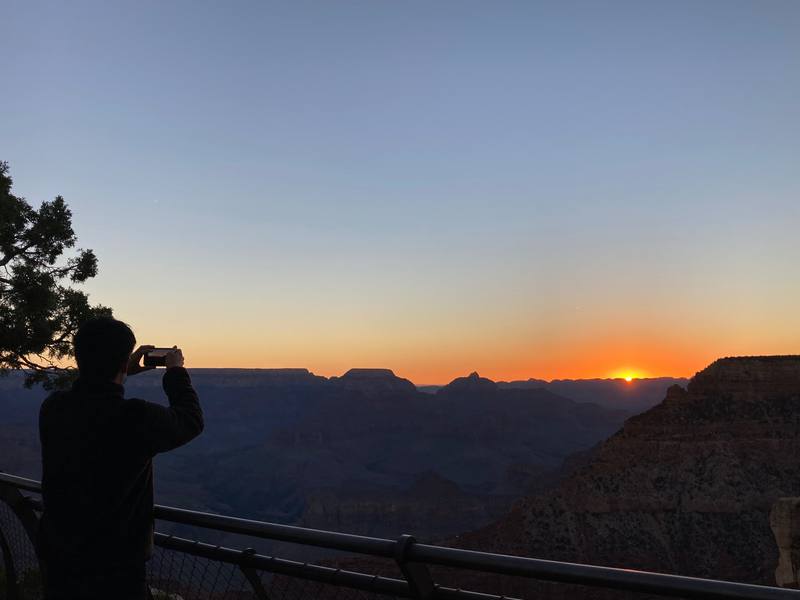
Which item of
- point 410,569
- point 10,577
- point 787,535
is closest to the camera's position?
point 410,569

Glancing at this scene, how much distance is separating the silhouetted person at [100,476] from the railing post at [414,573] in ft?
3.57

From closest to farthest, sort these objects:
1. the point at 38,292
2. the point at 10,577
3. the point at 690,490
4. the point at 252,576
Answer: the point at 252,576 → the point at 10,577 → the point at 38,292 → the point at 690,490

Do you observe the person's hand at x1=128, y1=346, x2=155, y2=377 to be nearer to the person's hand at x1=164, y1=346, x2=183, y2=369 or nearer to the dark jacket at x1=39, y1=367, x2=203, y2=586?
the person's hand at x1=164, y1=346, x2=183, y2=369

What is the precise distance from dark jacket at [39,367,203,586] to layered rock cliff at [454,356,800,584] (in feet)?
177

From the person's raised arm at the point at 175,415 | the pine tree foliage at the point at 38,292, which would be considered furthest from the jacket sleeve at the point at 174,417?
the pine tree foliage at the point at 38,292

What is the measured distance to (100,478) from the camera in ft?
10.3

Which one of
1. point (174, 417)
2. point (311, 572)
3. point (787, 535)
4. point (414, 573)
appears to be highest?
point (174, 417)

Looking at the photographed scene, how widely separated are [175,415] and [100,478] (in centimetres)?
40

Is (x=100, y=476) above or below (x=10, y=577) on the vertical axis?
above

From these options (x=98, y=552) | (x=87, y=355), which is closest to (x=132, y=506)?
(x=98, y=552)

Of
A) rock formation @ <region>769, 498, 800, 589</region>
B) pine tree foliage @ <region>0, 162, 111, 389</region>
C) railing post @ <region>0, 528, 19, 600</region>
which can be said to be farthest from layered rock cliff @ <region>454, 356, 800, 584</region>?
railing post @ <region>0, 528, 19, 600</region>

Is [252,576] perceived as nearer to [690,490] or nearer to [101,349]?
[101,349]

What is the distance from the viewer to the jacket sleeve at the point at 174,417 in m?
3.15

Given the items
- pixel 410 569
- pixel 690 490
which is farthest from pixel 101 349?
pixel 690 490
